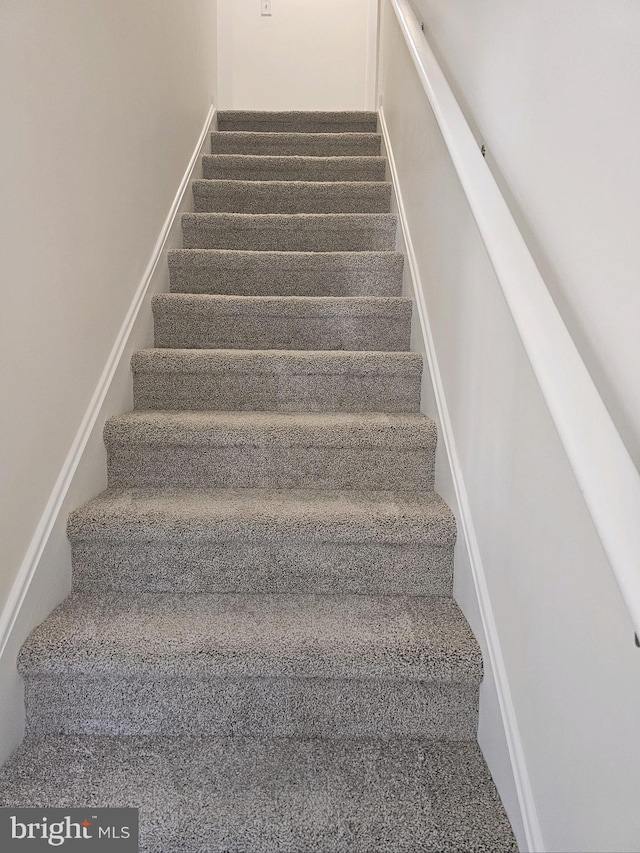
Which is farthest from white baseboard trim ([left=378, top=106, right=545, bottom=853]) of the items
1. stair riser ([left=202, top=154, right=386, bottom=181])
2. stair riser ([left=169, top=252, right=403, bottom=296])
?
stair riser ([left=202, top=154, right=386, bottom=181])

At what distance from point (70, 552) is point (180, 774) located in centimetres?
62

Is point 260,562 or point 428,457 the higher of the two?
point 428,457

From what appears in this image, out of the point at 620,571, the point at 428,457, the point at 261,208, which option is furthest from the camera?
the point at 261,208

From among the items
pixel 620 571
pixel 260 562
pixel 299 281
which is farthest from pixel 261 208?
pixel 620 571

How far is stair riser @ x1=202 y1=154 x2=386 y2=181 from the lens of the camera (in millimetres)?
3137

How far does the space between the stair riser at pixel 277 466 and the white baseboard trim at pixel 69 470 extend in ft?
0.46

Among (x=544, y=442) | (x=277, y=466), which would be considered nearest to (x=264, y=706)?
(x=277, y=466)

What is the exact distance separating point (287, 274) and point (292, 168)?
1.07 metres

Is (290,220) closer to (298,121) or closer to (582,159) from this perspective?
(298,121)

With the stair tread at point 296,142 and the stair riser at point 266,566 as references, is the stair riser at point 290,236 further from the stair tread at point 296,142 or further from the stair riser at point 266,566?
the stair riser at point 266,566

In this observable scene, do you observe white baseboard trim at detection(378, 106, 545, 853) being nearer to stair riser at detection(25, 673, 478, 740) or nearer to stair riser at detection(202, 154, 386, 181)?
stair riser at detection(25, 673, 478, 740)

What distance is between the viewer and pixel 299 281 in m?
2.44

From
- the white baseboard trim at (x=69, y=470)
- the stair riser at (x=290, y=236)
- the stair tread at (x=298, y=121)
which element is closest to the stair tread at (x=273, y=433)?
the white baseboard trim at (x=69, y=470)

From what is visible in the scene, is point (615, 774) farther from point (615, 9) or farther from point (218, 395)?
point (218, 395)
